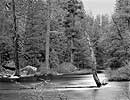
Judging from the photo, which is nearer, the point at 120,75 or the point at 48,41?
the point at 120,75

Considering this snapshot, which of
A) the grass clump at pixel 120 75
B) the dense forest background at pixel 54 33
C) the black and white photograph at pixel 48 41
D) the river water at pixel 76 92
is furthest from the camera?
the dense forest background at pixel 54 33

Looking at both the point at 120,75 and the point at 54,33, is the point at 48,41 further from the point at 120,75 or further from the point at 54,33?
the point at 120,75

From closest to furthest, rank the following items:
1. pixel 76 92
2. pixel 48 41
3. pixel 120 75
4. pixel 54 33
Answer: pixel 76 92 < pixel 120 75 < pixel 48 41 < pixel 54 33

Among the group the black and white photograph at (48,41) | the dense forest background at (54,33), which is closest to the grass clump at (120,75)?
the black and white photograph at (48,41)

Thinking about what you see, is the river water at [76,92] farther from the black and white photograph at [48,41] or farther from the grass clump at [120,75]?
the black and white photograph at [48,41]

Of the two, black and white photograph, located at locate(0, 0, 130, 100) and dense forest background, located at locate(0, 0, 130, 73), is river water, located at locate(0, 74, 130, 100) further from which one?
dense forest background, located at locate(0, 0, 130, 73)

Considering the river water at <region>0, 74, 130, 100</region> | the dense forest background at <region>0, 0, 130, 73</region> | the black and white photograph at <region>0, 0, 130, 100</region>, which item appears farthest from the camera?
the dense forest background at <region>0, 0, 130, 73</region>

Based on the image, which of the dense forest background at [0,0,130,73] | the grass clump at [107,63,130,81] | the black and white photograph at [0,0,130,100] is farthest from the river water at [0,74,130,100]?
the dense forest background at [0,0,130,73]

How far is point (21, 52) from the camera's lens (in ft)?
145

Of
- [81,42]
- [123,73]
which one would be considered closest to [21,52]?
[123,73]

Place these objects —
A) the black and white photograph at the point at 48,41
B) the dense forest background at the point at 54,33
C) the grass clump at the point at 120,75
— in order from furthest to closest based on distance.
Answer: the dense forest background at the point at 54,33, the black and white photograph at the point at 48,41, the grass clump at the point at 120,75

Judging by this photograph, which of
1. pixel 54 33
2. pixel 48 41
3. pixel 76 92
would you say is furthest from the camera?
pixel 54 33

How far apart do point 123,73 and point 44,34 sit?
2043 cm

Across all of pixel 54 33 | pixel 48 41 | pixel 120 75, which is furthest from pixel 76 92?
pixel 54 33
